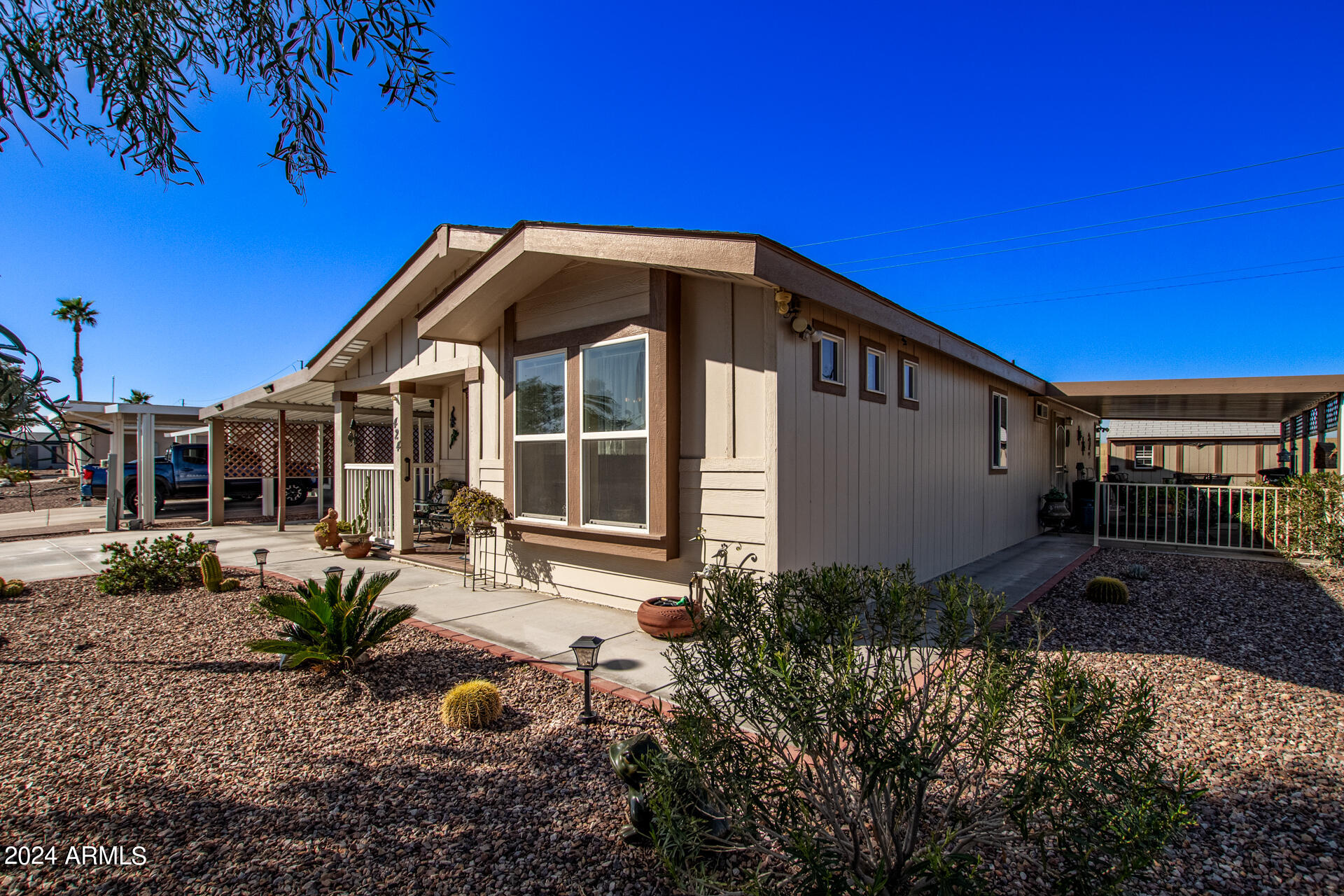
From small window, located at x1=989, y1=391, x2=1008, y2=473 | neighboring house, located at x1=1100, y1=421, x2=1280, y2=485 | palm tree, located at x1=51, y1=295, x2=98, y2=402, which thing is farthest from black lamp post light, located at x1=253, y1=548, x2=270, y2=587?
palm tree, located at x1=51, y1=295, x2=98, y2=402

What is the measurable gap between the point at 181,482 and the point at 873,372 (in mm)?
17174

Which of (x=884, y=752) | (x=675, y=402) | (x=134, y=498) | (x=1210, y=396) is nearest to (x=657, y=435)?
(x=675, y=402)

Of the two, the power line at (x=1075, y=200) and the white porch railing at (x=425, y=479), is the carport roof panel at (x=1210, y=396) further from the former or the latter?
the white porch railing at (x=425, y=479)

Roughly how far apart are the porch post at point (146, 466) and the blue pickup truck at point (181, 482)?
3.26 feet

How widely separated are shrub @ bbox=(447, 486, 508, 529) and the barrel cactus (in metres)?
2.59

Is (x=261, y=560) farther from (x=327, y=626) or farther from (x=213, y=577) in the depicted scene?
(x=327, y=626)

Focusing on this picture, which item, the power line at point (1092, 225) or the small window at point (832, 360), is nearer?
the small window at point (832, 360)

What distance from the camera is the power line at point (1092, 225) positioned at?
16812mm

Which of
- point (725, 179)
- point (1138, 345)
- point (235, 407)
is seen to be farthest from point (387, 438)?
point (1138, 345)

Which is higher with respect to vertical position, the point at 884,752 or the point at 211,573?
the point at 884,752

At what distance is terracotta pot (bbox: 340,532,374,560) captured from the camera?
8.41 metres

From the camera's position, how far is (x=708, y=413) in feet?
16.4

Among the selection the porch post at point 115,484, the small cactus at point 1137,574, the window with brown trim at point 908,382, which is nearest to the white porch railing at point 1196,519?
the small cactus at point 1137,574

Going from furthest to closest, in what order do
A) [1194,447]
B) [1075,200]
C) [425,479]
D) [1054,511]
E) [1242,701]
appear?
[1194,447], [1075,200], [1054,511], [425,479], [1242,701]
